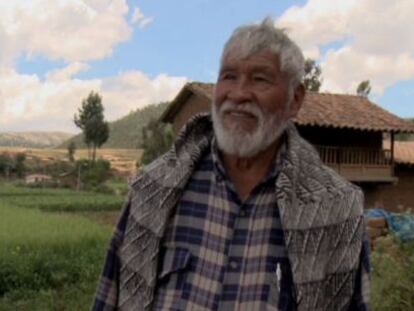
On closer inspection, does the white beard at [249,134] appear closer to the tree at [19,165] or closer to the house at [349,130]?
the house at [349,130]

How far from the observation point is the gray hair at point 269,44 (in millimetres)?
2016

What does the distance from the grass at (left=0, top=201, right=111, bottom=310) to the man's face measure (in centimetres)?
604

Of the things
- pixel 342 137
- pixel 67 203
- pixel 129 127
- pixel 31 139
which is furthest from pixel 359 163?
pixel 31 139

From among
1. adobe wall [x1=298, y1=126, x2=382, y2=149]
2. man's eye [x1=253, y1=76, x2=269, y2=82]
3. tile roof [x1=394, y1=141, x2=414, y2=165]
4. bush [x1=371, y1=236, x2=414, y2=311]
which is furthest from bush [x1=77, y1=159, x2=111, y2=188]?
man's eye [x1=253, y1=76, x2=269, y2=82]

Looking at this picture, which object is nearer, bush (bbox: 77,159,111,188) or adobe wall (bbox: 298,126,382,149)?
adobe wall (bbox: 298,126,382,149)

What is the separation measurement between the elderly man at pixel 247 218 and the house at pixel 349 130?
1475 cm

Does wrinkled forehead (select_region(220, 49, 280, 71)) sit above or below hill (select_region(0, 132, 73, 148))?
below

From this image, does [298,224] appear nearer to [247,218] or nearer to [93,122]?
[247,218]

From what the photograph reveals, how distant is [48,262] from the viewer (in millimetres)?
10422

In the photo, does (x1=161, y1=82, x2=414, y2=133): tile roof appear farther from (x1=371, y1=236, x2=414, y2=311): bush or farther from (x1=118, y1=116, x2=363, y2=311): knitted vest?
(x1=118, y1=116, x2=363, y2=311): knitted vest

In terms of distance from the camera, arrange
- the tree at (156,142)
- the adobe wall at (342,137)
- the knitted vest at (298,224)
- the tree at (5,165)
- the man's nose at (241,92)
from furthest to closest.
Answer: the tree at (5,165)
the tree at (156,142)
the adobe wall at (342,137)
the man's nose at (241,92)
the knitted vest at (298,224)

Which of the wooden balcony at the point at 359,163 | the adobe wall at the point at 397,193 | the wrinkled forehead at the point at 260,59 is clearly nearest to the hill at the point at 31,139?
the adobe wall at the point at 397,193

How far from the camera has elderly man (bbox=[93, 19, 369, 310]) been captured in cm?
192

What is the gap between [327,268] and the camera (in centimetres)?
192
